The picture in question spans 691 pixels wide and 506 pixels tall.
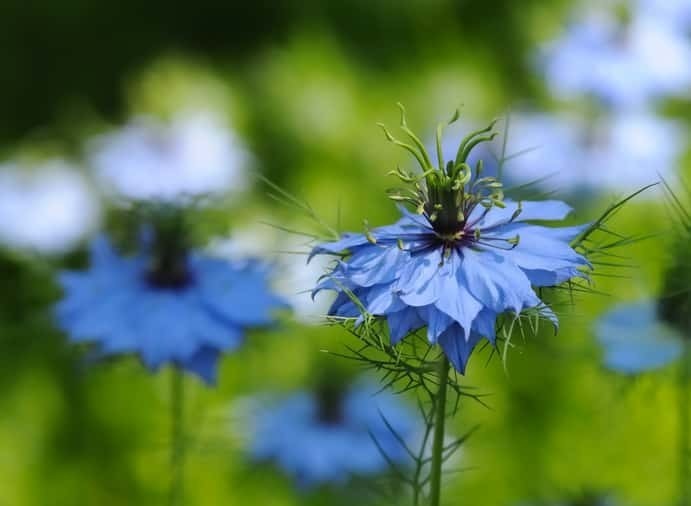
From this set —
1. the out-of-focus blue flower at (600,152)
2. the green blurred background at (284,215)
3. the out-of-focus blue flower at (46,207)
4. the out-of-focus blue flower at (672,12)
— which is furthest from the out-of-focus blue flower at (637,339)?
the out-of-focus blue flower at (46,207)

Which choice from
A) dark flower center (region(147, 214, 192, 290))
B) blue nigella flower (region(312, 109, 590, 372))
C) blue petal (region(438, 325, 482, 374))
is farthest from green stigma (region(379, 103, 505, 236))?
dark flower center (region(147, 214, 192, 290))

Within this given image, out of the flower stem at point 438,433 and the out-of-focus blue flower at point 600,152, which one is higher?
the out-of-focus blue flower at point 600,152

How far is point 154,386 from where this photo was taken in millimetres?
2496

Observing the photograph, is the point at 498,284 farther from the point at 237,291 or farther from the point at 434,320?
the point at 237,291

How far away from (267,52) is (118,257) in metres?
2.37

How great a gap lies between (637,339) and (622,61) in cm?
126

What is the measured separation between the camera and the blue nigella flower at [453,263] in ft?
2.93

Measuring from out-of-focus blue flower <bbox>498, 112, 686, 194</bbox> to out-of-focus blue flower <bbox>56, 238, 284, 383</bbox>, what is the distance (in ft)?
3.77

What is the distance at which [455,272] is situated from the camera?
0.92 m

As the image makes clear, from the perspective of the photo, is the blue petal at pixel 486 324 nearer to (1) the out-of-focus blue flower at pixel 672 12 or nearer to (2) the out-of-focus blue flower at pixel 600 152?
(2) the out-of-focus blue flower at pixel 600 152

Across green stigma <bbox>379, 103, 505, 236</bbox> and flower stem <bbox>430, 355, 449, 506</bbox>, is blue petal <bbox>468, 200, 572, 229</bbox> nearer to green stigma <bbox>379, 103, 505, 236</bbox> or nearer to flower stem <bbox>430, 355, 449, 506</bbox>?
green stigma <bbox>379, 103, 505, 236</bbox>

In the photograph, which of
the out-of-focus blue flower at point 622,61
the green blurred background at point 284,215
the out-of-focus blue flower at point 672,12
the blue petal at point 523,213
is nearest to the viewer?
the blue petal at point 523,213

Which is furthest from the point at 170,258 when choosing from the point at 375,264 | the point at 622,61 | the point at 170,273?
the point at 622,61

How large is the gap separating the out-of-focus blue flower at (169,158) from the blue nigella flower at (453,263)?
67.8 inches
